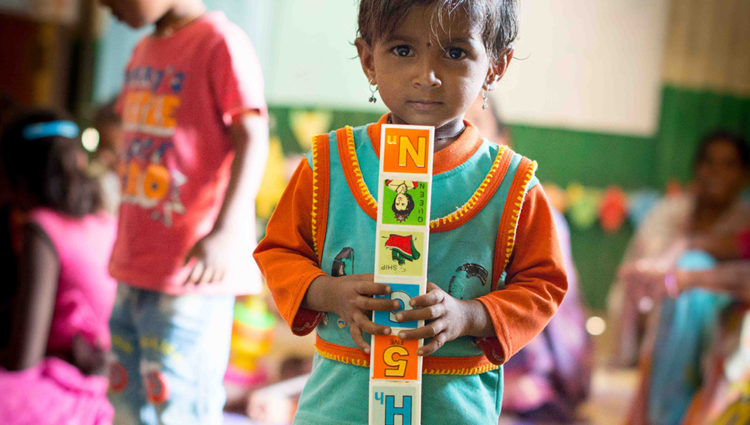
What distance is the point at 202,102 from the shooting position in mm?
1068

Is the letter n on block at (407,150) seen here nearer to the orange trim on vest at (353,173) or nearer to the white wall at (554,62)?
the orange trim on vest at (353,173)

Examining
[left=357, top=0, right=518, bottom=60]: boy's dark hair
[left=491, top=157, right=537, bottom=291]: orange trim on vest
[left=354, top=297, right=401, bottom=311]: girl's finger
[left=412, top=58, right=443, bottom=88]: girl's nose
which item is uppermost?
[left=357, top=0, right=518, bottom=60]: boy's dark hair

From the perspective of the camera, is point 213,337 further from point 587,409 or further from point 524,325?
point 587,409

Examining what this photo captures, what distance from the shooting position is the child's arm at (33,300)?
1401 millimetres

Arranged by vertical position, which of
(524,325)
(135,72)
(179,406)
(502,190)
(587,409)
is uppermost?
(135,72)

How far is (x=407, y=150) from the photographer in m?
0.70

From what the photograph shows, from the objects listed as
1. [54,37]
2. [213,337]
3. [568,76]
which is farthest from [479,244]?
[54,37]

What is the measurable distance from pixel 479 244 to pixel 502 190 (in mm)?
63

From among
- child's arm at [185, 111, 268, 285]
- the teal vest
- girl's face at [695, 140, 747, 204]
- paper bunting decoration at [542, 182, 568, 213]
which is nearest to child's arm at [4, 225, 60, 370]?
child's arm at [185, 111, 268, 285]

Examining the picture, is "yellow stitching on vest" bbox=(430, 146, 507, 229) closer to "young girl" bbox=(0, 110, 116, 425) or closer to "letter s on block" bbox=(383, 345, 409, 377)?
"letter s on block" bbox=(383, 345, 409, 377)

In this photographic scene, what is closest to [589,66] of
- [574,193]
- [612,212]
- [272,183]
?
[272,183]

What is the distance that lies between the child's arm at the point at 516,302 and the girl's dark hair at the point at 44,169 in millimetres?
1089

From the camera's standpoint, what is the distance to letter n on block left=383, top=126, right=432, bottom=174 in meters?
0.70

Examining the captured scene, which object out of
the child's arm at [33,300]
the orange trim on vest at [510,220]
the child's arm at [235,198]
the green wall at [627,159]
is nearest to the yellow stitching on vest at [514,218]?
the orange trim on vest at [510,220]
